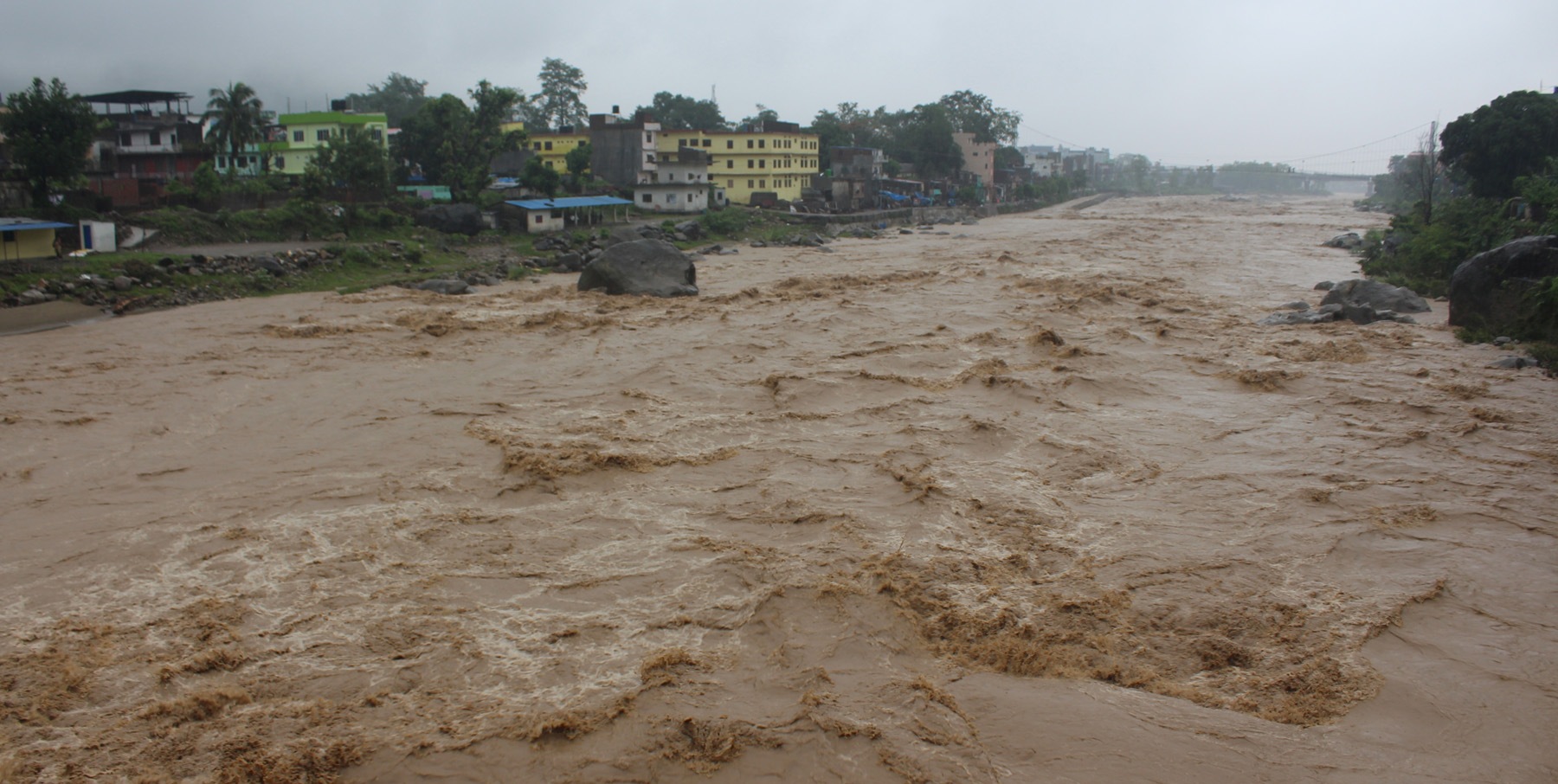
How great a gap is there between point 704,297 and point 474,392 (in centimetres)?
1083

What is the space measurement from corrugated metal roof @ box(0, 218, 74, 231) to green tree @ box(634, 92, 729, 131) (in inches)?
2180

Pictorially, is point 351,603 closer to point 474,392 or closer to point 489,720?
point 489,720

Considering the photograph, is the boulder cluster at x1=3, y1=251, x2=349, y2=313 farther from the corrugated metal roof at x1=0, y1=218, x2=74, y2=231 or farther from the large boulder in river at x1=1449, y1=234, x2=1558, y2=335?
the large boulder in river at x1=1449, y1=234, x2=1558, y2=335

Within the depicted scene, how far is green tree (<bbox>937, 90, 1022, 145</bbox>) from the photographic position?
312ft

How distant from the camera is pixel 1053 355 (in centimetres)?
1583

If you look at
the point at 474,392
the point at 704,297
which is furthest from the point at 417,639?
the point at 704,297

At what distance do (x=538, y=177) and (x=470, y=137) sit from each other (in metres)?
3.58

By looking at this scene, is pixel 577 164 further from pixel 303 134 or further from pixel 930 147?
pixel 930 147

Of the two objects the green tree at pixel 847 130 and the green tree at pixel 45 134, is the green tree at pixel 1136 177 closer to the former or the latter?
the green tree at pixel 847 130

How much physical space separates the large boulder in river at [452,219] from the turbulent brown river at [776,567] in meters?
18.7

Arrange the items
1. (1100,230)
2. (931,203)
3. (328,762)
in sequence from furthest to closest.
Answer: (931,203) < (1100,230) < (328,762)

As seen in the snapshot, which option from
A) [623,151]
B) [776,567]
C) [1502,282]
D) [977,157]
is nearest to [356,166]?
[623,151]

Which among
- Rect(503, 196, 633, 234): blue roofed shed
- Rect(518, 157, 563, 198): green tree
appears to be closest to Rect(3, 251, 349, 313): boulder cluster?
Rect(503, 196, 633, 234): blue roofed shed

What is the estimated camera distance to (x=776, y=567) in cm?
756
